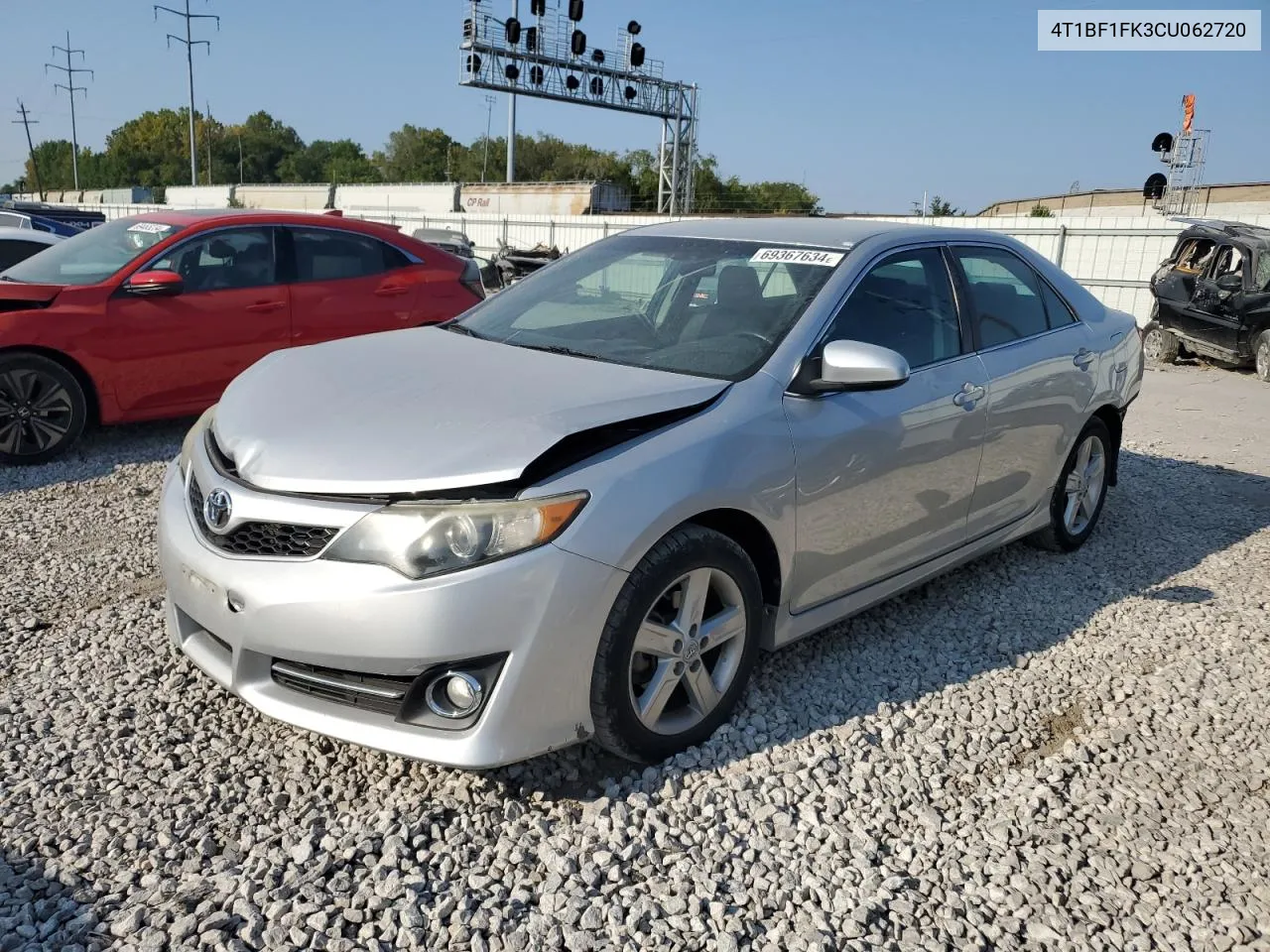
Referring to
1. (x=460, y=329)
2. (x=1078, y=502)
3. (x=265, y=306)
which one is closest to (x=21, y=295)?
(x=265, y=306)

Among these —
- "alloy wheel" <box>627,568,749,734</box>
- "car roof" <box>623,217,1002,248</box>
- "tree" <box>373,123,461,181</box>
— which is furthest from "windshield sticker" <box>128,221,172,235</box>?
"tree" <box>373,123,461,181</box>

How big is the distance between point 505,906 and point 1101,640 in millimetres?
2919

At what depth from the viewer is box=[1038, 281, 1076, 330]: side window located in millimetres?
4844

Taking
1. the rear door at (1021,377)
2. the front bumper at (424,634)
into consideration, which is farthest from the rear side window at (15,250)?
the rear door at (1021,377)

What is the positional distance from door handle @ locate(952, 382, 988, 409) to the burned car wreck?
1046 centimetres

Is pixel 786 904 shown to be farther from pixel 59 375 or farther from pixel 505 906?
pixel 59 375

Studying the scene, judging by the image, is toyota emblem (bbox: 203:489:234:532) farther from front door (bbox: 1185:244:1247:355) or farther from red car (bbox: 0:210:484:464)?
front door (bbox: 1185:244:1247:355)

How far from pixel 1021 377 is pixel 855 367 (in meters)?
1.48

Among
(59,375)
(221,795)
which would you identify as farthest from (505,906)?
(59,375)

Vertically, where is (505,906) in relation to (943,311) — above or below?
below

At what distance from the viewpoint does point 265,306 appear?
707cm

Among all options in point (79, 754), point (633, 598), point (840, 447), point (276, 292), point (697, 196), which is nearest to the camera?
point (633, 598)

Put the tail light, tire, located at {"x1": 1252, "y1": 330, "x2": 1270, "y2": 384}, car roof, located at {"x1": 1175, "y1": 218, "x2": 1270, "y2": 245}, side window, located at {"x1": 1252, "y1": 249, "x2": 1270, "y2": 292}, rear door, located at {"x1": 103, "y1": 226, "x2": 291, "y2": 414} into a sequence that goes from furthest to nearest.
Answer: car roof, located at {"x1": 1175, "y1": 218, "x2": 1270, "y2": 245}
side window, located at {"x1": 1252, "y1": 249, "x2": 1270, "y2": 292}
tire, located at {"x1": 1252, "y1": 330, "x2": 1270, "y2": 384}
the tail light
rear door, located at {"x1": 103, "y1": 226, "x2": 291, "y2": 414}

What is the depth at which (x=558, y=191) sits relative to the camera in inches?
1598
